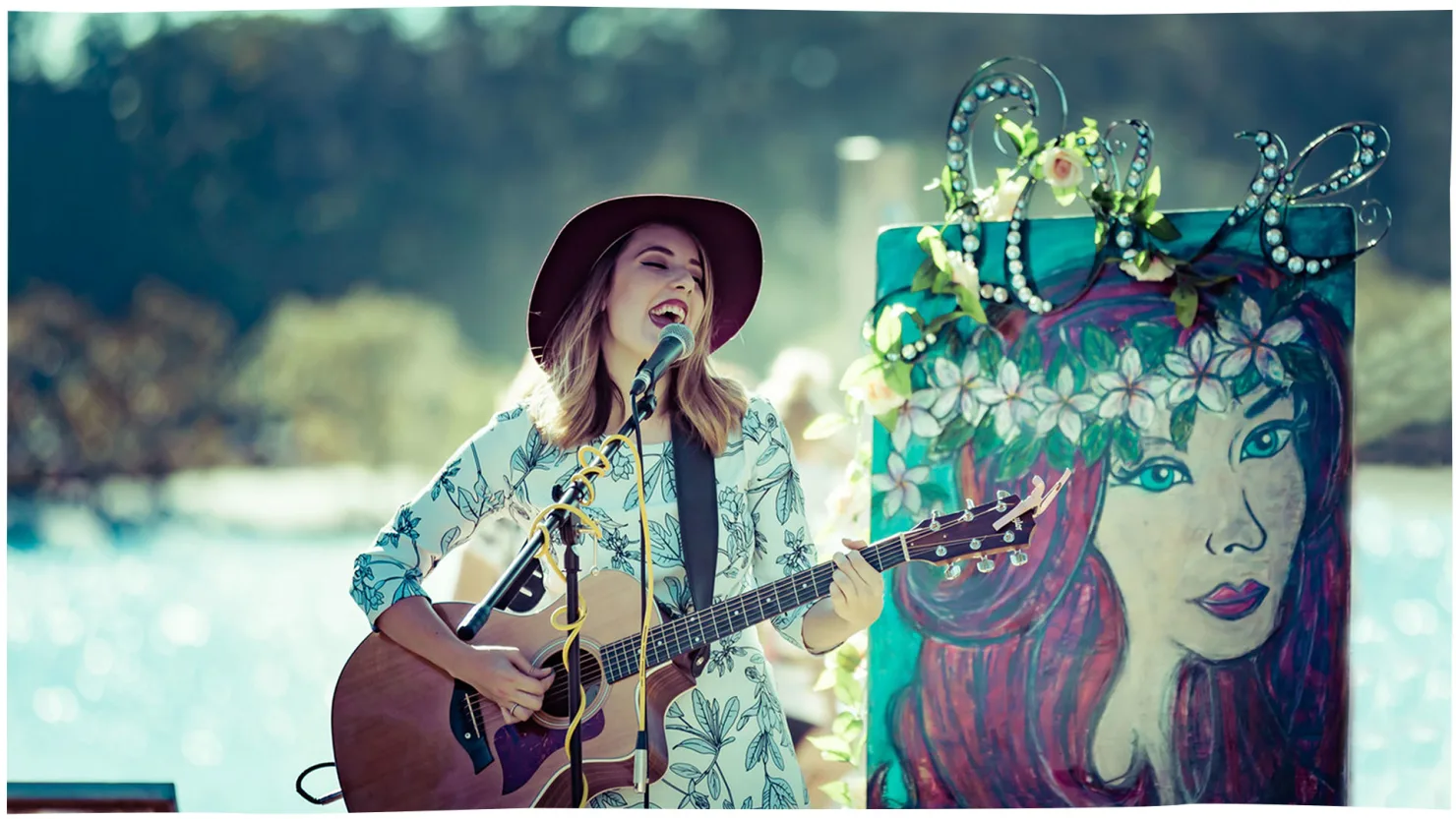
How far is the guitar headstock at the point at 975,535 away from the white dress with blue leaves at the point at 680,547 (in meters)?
0.29

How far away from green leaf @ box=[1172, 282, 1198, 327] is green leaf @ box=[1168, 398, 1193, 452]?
0.19 m

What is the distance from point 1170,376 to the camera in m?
3.16

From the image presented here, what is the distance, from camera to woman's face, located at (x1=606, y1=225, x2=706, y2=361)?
121 inches

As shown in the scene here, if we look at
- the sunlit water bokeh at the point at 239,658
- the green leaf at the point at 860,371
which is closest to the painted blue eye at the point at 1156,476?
the sunlit water bokeh at the point at 239,658

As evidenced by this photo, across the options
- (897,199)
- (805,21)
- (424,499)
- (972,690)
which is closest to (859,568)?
(972,690)

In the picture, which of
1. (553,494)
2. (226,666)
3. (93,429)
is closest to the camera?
(553,494)

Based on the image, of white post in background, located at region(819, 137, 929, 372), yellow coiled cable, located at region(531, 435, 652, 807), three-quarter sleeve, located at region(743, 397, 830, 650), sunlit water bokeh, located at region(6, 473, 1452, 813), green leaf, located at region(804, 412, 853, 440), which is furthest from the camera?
white post in background, located at region(819, 137, 929, 372)

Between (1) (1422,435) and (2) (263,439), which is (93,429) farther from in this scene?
(1) (1422,435)

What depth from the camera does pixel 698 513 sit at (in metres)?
3.00

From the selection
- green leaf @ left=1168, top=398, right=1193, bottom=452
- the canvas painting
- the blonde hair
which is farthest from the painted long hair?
the blonde hair

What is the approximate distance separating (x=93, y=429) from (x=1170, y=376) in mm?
7741

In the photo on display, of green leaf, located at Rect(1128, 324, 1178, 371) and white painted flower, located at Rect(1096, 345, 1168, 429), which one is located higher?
green leaf, located at Rect(1128, 324, 1178, 371)

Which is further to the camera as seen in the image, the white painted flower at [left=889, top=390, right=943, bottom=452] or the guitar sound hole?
the white painted flower at [left=889, top=390, right=943, bottom=452]

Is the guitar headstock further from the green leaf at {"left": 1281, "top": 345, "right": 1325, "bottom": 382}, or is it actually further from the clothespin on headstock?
the green leaf at {"left": 1281, "top": 345, "right": 1325, "bottom": 382}
